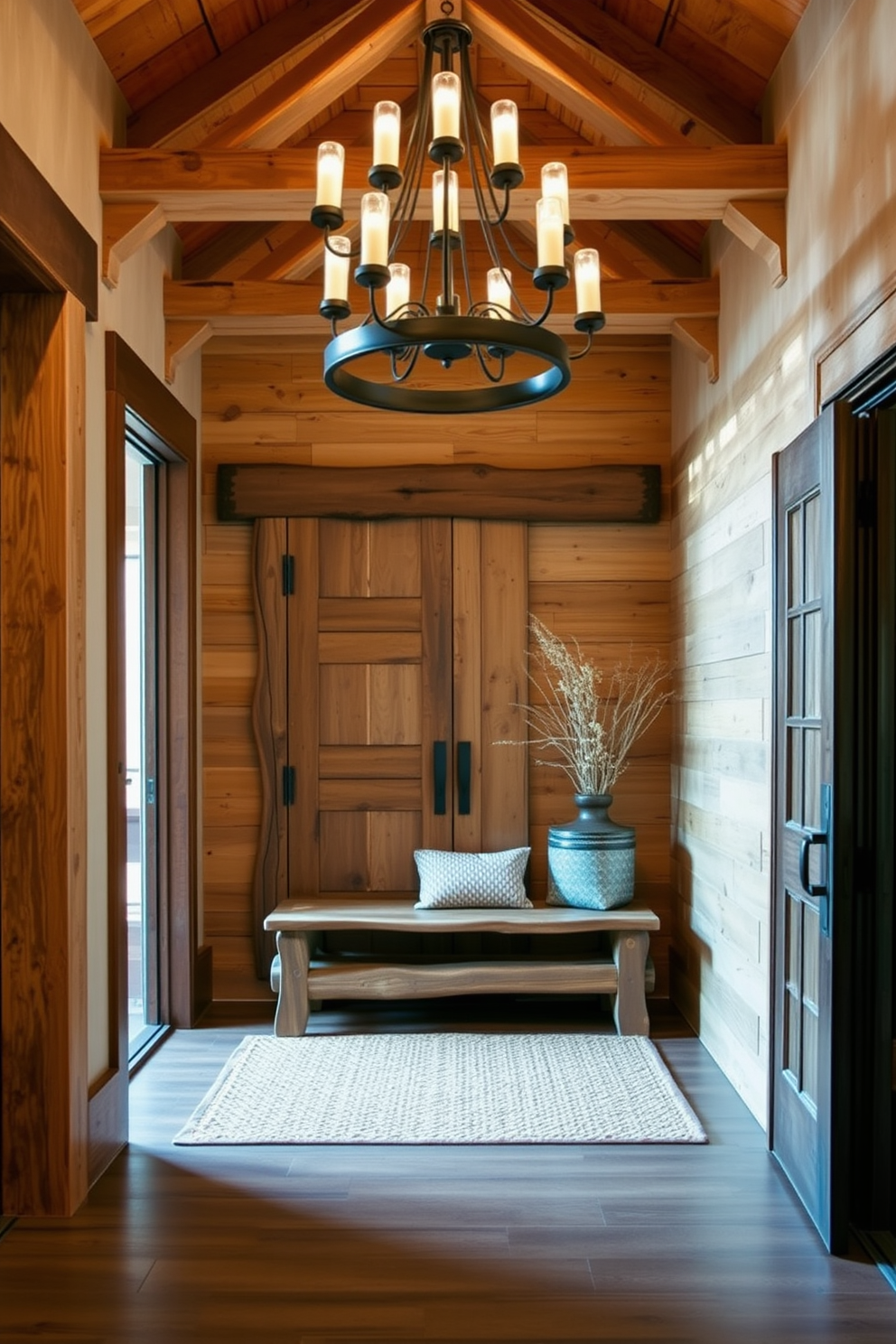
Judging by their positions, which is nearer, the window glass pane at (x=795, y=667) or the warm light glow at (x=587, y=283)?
the warm light glow at (x=587, y=283)

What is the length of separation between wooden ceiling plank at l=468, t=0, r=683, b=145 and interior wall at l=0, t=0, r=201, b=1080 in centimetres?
122

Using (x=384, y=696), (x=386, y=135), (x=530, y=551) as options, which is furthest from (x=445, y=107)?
(x=384, y=696)

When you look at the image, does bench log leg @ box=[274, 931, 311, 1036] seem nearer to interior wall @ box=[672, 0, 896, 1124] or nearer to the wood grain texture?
interior wall @ box=[672, 0, 896, 1124]

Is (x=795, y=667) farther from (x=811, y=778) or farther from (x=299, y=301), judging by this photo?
(x=299, y=301)

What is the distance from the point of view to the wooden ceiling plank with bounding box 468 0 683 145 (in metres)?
3.70

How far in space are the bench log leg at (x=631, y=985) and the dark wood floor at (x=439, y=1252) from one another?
0.91m

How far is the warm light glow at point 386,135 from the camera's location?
7.94ft

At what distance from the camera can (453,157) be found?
7.85ft

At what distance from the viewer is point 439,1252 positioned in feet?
9.46

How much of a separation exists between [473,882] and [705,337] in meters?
2.35

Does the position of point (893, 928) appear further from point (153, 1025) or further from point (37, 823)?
point (153, 1025)

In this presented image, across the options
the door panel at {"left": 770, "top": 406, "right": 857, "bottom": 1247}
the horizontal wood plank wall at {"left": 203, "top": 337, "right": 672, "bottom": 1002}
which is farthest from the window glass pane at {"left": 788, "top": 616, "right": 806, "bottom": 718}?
the horizontal wood plank wall at {"left": 203, "top": 337, "right": 672, "bottom": 1002}

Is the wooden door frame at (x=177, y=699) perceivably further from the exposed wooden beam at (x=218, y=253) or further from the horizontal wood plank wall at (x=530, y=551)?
the exposed wooden beam at (x=218, y=253)

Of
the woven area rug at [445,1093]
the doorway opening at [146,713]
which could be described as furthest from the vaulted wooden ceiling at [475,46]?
the woven area rug at [445,1093]
